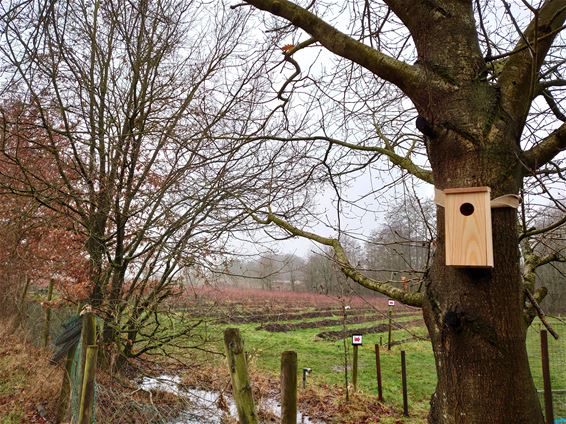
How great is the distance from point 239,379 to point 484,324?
1.11 m

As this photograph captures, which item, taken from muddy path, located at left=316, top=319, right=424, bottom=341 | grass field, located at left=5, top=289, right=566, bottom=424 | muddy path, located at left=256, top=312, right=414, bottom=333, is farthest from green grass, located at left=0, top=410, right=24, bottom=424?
muddy path, located at left=316, top=319, right=424, bottom=341

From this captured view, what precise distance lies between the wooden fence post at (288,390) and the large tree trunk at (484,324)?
22.9 inches

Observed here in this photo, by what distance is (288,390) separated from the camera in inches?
67.7

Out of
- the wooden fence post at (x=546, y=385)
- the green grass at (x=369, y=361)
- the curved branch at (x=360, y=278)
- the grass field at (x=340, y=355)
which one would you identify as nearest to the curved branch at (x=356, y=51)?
the curved branch at (x=360, y=278)

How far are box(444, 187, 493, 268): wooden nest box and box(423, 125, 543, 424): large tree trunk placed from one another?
0.12 feet

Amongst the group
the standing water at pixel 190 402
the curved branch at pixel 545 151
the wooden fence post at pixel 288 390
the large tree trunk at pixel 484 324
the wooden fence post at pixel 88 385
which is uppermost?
the curved branch at pixel 545 151

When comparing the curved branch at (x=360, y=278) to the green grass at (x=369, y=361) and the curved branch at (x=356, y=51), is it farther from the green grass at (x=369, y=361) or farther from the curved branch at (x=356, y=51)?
the green grass at (x=369, y=361)

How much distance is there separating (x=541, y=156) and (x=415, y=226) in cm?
153

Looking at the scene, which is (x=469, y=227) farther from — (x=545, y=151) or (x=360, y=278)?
(x=360, y=278)

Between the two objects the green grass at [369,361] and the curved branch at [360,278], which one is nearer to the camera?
the curved branch at [360,278]

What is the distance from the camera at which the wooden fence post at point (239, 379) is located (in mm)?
1808

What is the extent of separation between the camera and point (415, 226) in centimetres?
300

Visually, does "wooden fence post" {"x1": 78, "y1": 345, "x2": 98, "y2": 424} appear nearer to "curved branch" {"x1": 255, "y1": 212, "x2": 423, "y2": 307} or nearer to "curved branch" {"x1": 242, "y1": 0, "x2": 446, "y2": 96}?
"curved branch" {"x1": 255, "y1": 212, "x2": 423, "y2": 307}

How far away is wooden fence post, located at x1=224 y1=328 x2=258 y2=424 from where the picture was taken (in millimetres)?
1808
